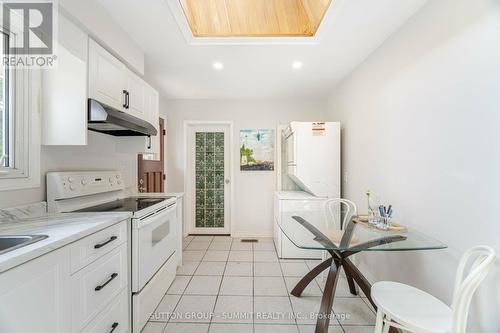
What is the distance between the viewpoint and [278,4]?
82.6 inches

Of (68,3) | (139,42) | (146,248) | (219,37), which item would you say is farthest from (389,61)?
(146,248)

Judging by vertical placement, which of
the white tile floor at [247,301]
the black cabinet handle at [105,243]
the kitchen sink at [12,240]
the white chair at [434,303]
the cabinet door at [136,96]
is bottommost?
the white tile floor at [247,301]

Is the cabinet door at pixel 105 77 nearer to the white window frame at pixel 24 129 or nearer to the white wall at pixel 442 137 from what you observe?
the white window frame at pixel 24 129

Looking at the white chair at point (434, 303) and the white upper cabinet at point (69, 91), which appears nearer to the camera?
the white chair at point (434, 303)

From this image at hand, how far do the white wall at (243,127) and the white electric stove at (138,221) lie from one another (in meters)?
1.59

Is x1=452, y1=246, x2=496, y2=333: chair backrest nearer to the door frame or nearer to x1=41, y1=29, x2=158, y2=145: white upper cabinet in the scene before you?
x1=41, y1=29, x2=158, y2=145: white upper cabinet

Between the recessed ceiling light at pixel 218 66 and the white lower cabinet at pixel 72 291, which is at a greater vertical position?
the recessed ceiling light at pixel 218 66

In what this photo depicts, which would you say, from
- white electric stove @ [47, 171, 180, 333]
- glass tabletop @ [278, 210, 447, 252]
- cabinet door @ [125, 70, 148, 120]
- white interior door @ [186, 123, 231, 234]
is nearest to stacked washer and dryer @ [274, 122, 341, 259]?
glass tabletop @ [278, 210, 447, 252]

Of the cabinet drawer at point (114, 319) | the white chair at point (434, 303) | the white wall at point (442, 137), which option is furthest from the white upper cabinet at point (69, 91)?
the white wall at point (442, 137)

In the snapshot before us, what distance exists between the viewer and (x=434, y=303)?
1272 millimetres

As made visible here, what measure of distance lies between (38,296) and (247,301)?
5.33 feet

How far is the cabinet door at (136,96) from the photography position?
2.10m

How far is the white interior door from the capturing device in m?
3.99

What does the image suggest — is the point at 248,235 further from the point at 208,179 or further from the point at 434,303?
the point at 434,303
